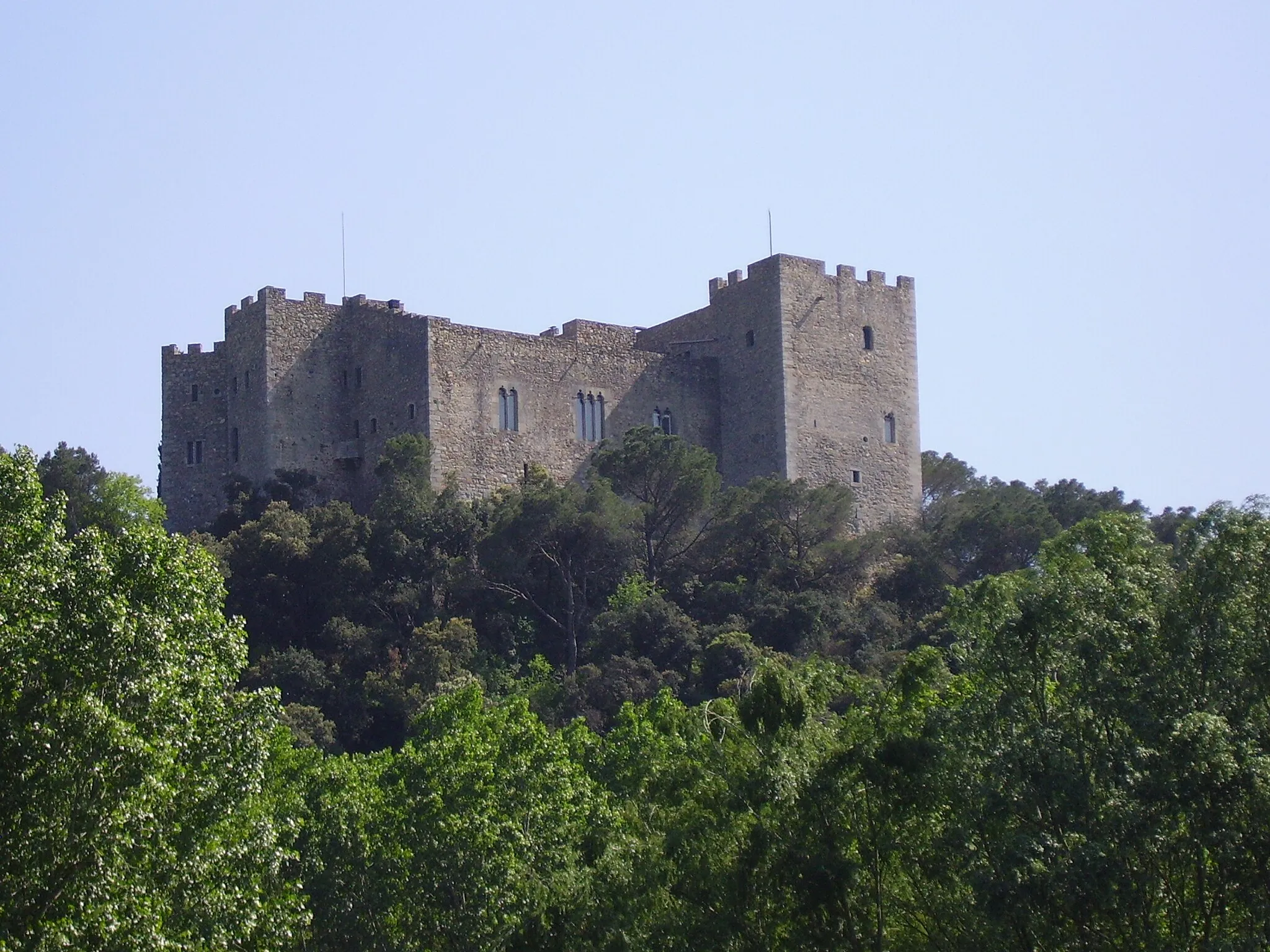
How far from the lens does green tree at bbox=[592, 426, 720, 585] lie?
52.4 metres

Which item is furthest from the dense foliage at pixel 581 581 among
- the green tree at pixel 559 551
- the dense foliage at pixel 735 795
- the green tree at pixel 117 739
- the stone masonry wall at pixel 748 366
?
the green tree at pixel 117 739

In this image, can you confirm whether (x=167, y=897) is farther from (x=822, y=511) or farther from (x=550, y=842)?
(x=822, y=511)

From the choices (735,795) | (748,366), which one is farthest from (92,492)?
(735,795)

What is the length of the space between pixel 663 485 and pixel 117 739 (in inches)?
1336

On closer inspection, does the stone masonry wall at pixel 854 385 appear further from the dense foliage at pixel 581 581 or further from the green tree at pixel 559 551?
the green tree at pixel 559 551

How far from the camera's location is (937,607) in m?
51.9

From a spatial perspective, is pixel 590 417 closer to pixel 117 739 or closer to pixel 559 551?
pixel 559 551

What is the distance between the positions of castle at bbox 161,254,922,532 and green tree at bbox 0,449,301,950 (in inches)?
1199

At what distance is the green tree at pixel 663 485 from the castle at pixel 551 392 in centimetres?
207

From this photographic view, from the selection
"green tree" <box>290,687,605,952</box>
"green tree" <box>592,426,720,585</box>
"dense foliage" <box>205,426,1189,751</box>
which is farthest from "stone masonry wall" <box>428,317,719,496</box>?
"green tree" <box>290,687,605,952</box>

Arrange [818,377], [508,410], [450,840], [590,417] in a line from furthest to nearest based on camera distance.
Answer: [818,377], [590,417], [508,410], [450,840]

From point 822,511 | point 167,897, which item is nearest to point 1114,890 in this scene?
point 167,897

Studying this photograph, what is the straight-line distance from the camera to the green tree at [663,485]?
52.4m

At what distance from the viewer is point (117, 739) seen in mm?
19203
